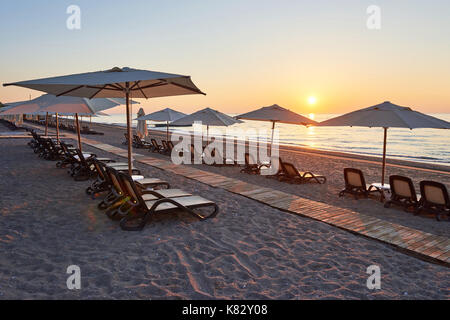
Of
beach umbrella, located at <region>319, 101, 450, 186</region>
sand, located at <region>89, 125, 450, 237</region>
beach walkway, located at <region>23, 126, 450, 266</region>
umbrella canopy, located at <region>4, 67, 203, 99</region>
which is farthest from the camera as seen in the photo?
beach umbrella, located at <region>319, 101, 450, 186</region>

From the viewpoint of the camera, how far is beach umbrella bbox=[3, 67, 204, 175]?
4.38m

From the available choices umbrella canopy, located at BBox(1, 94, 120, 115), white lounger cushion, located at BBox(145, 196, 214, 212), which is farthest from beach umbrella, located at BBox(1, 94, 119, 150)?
white lounger cushion, located at BBox(145, 196, 214, 212)

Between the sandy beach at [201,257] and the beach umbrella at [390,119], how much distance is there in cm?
191

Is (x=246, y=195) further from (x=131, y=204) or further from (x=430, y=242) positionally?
(x=430, y=242)

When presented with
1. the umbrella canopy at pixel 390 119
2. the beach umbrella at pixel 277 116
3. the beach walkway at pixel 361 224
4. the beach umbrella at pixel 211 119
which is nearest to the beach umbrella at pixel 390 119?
the umbrella canopy at pixel 390 119

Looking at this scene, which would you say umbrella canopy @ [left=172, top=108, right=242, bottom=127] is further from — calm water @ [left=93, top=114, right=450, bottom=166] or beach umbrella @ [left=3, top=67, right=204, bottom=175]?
calm water @ [left=93, top=114, right=450, bottom=166]

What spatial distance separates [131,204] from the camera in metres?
4.81

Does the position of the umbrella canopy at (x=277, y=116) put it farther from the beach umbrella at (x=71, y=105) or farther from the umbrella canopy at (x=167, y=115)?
the umbrella canopy at (x=167, y=115)

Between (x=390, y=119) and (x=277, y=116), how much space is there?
430 centimetres

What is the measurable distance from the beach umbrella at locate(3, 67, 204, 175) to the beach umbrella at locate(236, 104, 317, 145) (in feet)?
13.7

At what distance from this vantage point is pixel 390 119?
21.0 ft

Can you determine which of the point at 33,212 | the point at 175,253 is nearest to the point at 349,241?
the point at 175,253

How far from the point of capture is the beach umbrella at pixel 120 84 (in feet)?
14.4

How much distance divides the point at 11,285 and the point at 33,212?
2.62 metres
